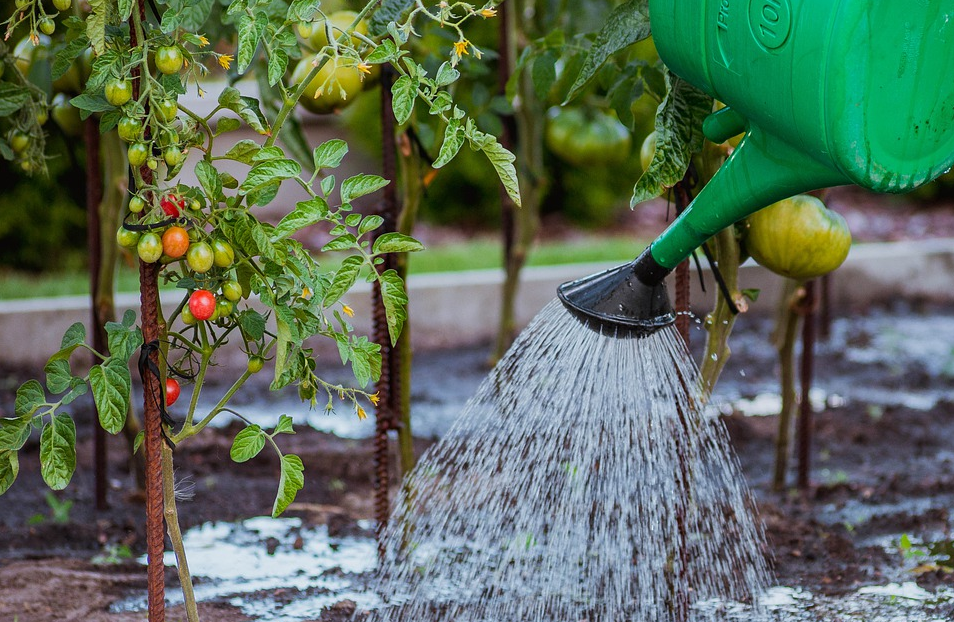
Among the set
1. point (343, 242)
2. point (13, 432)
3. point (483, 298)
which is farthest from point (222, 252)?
point (483, 298)

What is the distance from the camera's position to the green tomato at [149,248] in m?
1.22

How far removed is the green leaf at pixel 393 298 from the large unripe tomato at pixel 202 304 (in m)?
0.22

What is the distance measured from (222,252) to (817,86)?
2.39 ft

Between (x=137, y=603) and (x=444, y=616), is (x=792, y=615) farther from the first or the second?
(x=137, y=603)

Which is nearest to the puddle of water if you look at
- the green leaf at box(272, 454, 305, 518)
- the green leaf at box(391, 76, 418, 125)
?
the green leaf at box(272, 454, 305, 518)

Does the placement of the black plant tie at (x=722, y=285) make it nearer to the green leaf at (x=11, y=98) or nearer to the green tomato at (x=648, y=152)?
the green tomato at (x=648, y=152)

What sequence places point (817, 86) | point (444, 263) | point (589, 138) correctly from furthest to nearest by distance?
point (444, 263), point (589, 138), point (817, 86)

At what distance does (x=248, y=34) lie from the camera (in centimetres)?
119

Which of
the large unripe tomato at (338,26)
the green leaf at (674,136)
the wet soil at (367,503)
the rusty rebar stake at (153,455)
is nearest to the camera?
the rusty rebar stake at (153,455)

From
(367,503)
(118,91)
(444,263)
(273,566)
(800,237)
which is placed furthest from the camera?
(444,263)

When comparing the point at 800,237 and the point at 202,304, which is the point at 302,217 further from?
the point at 800,237

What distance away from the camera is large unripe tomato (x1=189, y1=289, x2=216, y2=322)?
1233mm

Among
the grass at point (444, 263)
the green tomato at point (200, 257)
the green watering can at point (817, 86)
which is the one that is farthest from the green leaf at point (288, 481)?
the grass at point (444, 263)

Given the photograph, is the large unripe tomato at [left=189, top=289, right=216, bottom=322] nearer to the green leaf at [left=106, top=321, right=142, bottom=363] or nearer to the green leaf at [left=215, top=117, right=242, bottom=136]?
the green leaf at [left=106, top=321, right=142, bottom=363]
